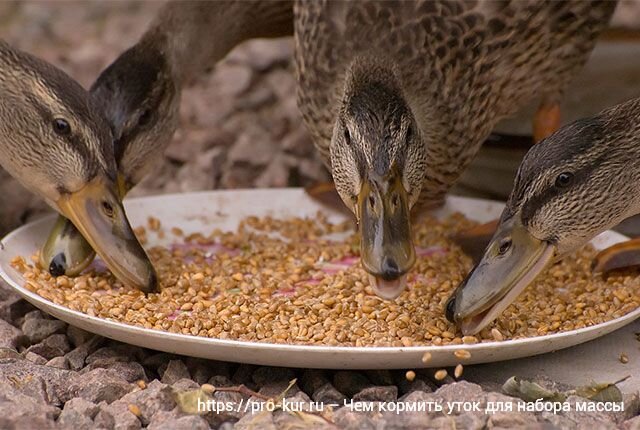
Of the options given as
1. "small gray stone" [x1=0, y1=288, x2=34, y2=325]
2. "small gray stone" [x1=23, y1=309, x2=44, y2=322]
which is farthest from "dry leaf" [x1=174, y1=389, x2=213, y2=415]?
"small gray stone" [x1=0, y1=288, x2=34, y2=325]

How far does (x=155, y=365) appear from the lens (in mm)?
2848

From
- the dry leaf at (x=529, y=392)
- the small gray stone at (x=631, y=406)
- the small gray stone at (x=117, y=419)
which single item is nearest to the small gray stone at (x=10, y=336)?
the small gray stone at (x=117, y=419)

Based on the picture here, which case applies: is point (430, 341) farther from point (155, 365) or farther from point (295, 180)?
point (295, 180)

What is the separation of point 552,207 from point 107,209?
1.34 meters

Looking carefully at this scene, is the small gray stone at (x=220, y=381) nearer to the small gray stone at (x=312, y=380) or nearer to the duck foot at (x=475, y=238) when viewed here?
the small gray stone at (x=312, y=380)

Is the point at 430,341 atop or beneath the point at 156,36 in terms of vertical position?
beneath

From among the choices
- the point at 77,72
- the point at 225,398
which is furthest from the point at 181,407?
the point at 77,72

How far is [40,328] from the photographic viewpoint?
304cm

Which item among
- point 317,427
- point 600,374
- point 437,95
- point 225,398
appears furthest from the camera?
point 437,95

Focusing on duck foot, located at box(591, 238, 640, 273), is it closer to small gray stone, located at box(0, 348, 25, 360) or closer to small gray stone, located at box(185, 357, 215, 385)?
small gray stone, located at box(185, 357, 215, 385)

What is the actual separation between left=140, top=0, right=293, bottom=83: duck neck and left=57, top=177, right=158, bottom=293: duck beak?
33.5 inches

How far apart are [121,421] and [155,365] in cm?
45

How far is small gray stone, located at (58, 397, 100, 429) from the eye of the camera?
2.39 metres

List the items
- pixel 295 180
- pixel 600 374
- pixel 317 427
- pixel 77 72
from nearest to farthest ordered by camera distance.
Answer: pixel 317 427
pixel 600 374
pixel 295 180
pixel 77 72
